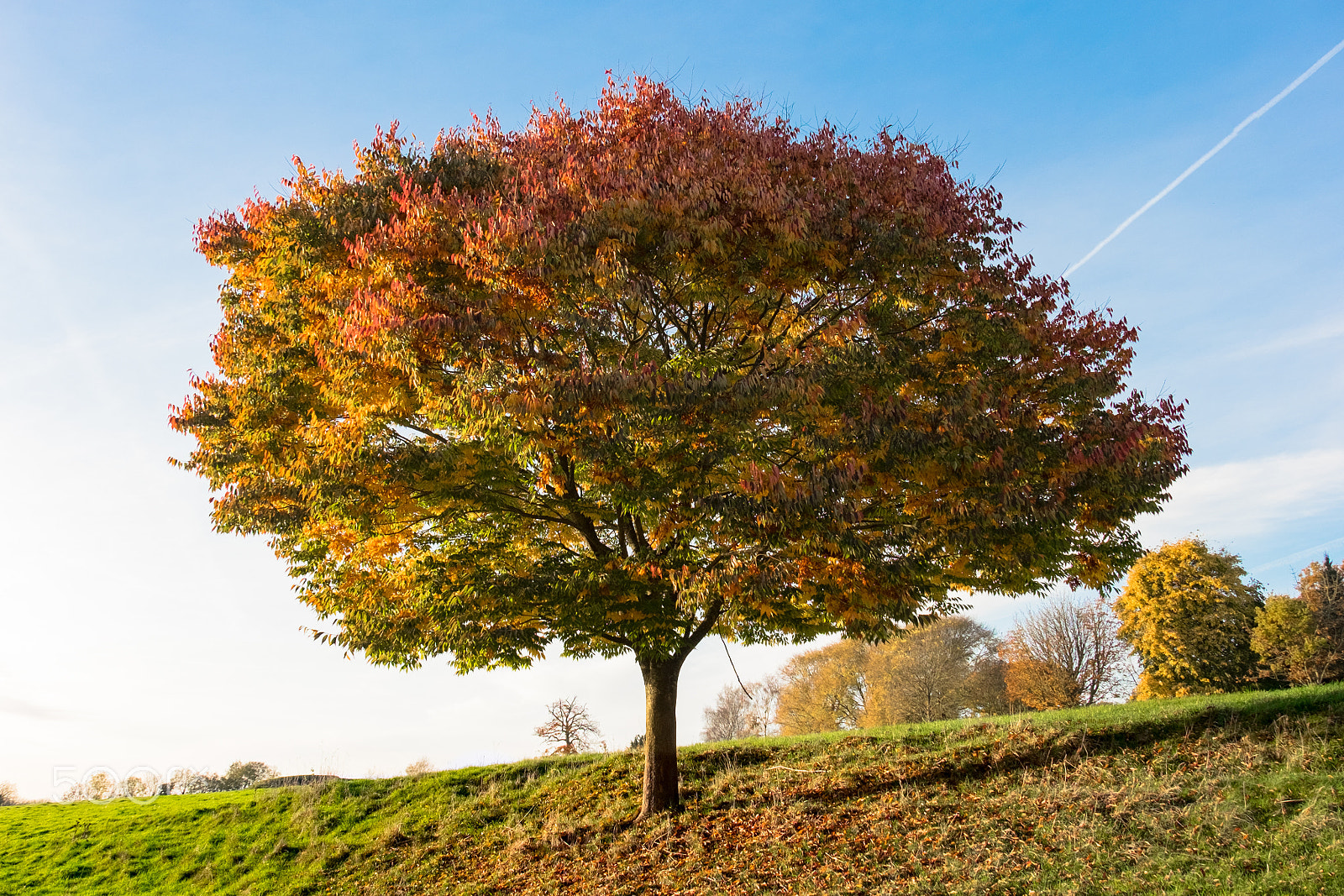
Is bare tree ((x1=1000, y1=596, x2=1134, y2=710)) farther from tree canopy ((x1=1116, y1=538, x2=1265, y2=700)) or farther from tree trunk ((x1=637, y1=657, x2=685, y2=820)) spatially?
tree trunk ((x1=637, y1=657, x2=685, y2=820))

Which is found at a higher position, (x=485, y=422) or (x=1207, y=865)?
(x=485, y=422)

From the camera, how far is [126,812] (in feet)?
68.8

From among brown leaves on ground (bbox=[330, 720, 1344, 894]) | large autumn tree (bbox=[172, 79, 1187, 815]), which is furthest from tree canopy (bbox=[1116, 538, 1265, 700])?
large autumn tree (bbox=[172, 79, 1187, 815])

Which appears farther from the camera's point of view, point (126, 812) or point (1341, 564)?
point (1341, 564)

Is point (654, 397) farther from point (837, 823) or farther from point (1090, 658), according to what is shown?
point (1090, 658)

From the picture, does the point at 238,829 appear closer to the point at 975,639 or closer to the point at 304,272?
the point at 304,272

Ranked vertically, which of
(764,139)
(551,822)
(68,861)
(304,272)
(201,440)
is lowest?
(68,861)

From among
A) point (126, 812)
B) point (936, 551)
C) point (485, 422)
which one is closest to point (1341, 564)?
point (936, 551)

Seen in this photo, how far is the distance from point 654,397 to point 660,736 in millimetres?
6905

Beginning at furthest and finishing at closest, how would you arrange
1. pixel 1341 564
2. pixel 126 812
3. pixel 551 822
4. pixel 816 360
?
pixel 1341 564 < pixel 126 812 < pixel 551 822 < pixel 816 360

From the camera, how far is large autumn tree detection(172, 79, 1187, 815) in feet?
32.3

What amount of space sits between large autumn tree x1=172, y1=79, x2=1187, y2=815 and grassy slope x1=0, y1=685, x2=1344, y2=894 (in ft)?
7.78

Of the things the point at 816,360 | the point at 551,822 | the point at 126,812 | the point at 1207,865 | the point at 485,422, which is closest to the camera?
the point at 1207,865

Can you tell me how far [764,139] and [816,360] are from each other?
422cm
